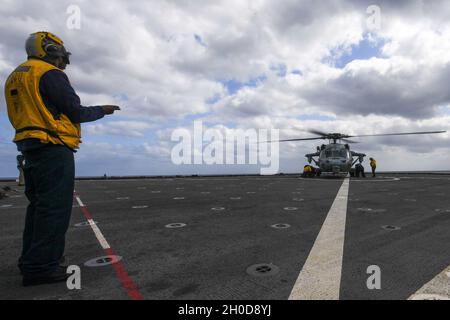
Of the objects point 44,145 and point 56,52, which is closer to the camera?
point 44,145

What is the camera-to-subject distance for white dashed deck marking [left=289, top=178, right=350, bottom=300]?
7.97 feet

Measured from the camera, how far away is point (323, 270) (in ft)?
9.73

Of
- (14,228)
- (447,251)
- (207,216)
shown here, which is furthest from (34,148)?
(447,251)

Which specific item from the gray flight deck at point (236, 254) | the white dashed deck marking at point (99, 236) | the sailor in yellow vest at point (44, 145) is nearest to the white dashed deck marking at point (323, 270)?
the gray flight deck at point (236, 254)

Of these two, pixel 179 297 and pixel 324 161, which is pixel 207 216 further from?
pixel 324 161

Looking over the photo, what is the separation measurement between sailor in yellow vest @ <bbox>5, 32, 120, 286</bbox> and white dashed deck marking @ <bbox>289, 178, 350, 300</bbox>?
247cm

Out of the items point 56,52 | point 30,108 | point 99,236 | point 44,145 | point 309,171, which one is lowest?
point 99,236

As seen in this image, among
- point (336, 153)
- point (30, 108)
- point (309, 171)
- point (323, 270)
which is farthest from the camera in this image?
point (309, 171)

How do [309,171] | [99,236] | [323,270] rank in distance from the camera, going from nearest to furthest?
[323,270] < [99,236] < [309,171]

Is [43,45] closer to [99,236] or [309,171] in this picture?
[99,236]

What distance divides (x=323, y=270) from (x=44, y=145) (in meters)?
3.31

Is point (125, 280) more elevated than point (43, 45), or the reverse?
point (43, 45)

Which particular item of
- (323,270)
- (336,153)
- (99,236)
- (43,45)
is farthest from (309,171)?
(43,45)

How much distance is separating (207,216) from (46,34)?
15.0ft
